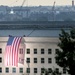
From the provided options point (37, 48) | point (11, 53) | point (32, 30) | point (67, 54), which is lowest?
point (32, 30)

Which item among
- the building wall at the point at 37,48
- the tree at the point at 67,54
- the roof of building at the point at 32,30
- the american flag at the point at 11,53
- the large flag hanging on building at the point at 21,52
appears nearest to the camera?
the tree at the point at 67,54

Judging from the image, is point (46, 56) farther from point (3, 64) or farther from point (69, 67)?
point (69, 67)

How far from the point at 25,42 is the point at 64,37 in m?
28.4

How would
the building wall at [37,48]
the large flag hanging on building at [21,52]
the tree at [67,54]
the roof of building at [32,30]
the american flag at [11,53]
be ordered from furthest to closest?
the roof of building at [32,30] → the building wall at [37,48] → the large flag hanging on building at [21,52] → the american flag at [11,53] → the tree at [67,54]

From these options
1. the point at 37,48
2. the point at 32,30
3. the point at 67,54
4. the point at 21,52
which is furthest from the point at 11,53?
the point at 32,30

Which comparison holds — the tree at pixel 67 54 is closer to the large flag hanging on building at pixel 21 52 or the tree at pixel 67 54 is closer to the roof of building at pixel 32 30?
the roof of building at pixel 32 30

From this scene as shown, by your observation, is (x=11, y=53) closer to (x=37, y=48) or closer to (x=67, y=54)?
(x=37, y=48)

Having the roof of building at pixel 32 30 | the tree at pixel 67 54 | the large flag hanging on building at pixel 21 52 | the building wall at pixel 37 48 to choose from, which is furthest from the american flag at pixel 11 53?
the tree at pixel 67 54

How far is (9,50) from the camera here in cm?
5059

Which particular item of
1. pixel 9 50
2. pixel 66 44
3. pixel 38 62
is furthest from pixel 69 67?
pixel 38 62

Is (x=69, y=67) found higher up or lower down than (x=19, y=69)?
higher up

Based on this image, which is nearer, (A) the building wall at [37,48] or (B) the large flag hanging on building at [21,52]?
(B) the large flag hanging on building at [21,52]

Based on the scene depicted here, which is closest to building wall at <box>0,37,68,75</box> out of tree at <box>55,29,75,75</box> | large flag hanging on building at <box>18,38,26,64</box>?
large flag hanging on building at <box>18,38,26,64</box>

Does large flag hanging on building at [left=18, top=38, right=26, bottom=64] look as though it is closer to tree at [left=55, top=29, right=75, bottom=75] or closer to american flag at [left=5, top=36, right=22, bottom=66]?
american flag at [left=5, top=36, right=22, bottom=66]
